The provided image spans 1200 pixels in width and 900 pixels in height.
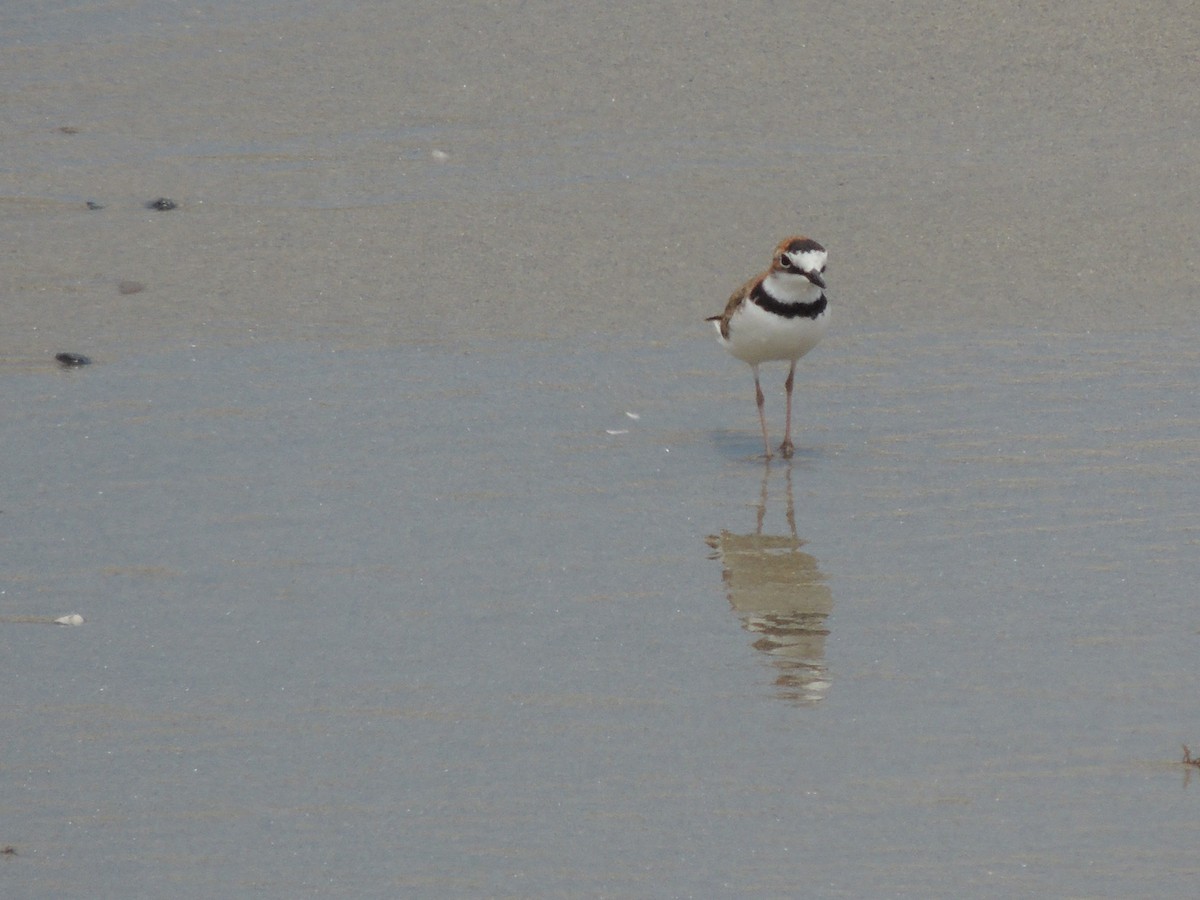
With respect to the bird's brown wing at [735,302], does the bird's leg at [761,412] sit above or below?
below

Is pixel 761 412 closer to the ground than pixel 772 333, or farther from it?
closer to the ground

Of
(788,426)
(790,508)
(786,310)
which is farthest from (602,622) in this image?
(786,310)

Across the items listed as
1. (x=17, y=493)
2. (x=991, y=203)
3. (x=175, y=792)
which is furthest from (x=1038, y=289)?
(x=175, y=792)

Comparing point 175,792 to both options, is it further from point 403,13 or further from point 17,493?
point 403,13

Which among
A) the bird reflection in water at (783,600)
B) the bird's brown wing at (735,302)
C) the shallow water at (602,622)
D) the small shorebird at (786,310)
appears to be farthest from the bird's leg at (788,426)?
the bird reflection in water at (783,600)

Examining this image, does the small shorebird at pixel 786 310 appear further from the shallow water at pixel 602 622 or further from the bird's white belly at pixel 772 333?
the shallow water at pixel 602 622

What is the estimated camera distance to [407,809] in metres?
4.36

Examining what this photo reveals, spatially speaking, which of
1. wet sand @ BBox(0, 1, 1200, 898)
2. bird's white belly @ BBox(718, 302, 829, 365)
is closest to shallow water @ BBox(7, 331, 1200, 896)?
wet sand @ BBox(0, 1, 1200, 898)

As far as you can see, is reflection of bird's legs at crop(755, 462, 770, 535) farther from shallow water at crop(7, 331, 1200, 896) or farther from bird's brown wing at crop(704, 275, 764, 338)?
bird's brown wing at crop(704, 275, 764, 338)

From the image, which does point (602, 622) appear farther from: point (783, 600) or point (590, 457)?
point (590, 457)

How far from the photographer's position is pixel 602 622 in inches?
214

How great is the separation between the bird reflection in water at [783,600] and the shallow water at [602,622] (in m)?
0.02

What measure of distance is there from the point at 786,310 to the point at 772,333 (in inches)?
4.2

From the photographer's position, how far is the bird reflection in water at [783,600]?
5051mm
